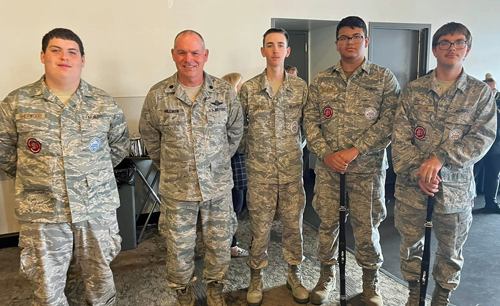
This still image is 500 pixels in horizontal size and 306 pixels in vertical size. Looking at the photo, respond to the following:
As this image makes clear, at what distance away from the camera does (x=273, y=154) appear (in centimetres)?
243

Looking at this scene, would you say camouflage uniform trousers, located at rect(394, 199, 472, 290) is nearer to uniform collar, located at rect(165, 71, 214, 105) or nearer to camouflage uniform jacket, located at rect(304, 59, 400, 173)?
camouflage uniform jacket, located at rect(304, 59, 400, 173)

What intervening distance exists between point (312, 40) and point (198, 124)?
375 centimetres

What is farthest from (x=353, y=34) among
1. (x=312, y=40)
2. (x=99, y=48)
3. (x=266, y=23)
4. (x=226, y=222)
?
(x=312, y=40)

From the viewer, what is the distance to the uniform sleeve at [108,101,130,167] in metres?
2.21

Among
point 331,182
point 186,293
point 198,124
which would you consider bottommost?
point 186,293

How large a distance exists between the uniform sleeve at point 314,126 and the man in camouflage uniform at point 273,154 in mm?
55

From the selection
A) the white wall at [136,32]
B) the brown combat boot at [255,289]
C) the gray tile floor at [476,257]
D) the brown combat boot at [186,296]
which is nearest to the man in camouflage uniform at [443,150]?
the gray tile floor at [476,257]

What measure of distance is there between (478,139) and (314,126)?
925 millimetres

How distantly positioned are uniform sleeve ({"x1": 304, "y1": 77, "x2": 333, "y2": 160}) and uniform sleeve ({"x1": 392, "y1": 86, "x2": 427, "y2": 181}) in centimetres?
40

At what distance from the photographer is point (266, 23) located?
13.7 ft

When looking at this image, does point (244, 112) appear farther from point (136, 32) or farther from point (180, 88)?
point (136, 32)

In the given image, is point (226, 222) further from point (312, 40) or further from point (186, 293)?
point (312, 40)

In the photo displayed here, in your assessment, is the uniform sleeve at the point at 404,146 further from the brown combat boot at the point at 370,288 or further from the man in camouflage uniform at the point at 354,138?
the brown combat boot at the point at 370,288

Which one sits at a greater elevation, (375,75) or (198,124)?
(375,75)
